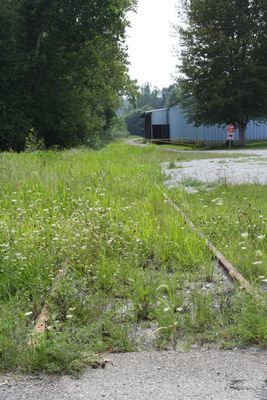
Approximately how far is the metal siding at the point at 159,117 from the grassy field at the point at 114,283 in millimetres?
59787

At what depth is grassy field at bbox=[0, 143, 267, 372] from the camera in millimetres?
3513

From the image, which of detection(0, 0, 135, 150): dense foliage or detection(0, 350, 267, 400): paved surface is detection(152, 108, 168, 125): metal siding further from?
detection(0, 350, 267, 400): paved surface

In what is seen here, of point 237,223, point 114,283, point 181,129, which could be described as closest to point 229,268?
point 114,283

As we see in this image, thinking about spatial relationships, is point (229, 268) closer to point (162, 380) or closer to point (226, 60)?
point (162, 380)

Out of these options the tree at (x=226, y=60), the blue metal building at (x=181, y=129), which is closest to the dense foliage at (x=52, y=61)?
the tree at (x=226, y=60)

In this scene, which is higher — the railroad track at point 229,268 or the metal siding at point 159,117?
the metal siding at point 159,117

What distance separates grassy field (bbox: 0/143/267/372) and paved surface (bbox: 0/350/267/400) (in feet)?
0.51

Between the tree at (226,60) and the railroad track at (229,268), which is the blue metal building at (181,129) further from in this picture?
the railroad track at (229,268)

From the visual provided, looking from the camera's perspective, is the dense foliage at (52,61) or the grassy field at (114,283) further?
the dense foliage at (52,61)

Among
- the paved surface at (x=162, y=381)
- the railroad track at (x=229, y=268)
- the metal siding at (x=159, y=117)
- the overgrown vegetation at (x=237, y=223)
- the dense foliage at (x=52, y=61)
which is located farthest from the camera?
the metal siding at (x=159, y=117)

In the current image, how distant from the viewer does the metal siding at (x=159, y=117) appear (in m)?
67.1

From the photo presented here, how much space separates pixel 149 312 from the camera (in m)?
4.11

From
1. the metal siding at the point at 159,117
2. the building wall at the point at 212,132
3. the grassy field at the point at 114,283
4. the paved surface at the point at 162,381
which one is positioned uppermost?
the metal siding at the point at 159,117

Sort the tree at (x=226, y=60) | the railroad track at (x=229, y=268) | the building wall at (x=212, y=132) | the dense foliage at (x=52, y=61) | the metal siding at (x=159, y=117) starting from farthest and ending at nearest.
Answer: the metal siding at (x=159, y=117), the building wall at (x=212, y=132), the tree at (x=226, y=60), the dense foliage at (x=52, y=61), the railroad track at (x=229, y=268)
